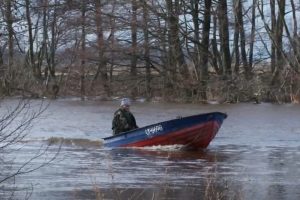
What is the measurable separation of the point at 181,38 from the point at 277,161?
1027 inches

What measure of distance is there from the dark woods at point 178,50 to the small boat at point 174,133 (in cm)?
1960

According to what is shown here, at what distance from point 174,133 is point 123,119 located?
1.34 m

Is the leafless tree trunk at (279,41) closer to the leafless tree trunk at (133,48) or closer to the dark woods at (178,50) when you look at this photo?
the dark woods at (178,50)

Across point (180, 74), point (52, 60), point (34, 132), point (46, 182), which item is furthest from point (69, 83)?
point (46, 182)

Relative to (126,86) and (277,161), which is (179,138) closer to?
(277,161)

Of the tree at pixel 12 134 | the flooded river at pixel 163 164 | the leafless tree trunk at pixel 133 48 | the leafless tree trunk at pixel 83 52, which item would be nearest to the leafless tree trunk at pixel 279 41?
the leafless tree trunk at pixel 133 48

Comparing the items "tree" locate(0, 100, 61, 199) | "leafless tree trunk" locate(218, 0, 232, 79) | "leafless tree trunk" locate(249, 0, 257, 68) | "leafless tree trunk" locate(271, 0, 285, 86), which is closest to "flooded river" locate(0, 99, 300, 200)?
"tree" locate(0, 100, 61, 199)

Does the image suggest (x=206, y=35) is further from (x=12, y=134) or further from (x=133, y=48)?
(x=12, y=134)

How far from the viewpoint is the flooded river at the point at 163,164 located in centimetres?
1248

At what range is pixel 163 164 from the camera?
17.5 m

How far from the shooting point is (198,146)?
2111 centimetres

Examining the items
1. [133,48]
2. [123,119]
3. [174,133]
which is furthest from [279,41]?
[123,119]

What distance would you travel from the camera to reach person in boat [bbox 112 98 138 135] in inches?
→ 797

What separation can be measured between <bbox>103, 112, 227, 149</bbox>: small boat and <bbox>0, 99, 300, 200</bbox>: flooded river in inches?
10.3
